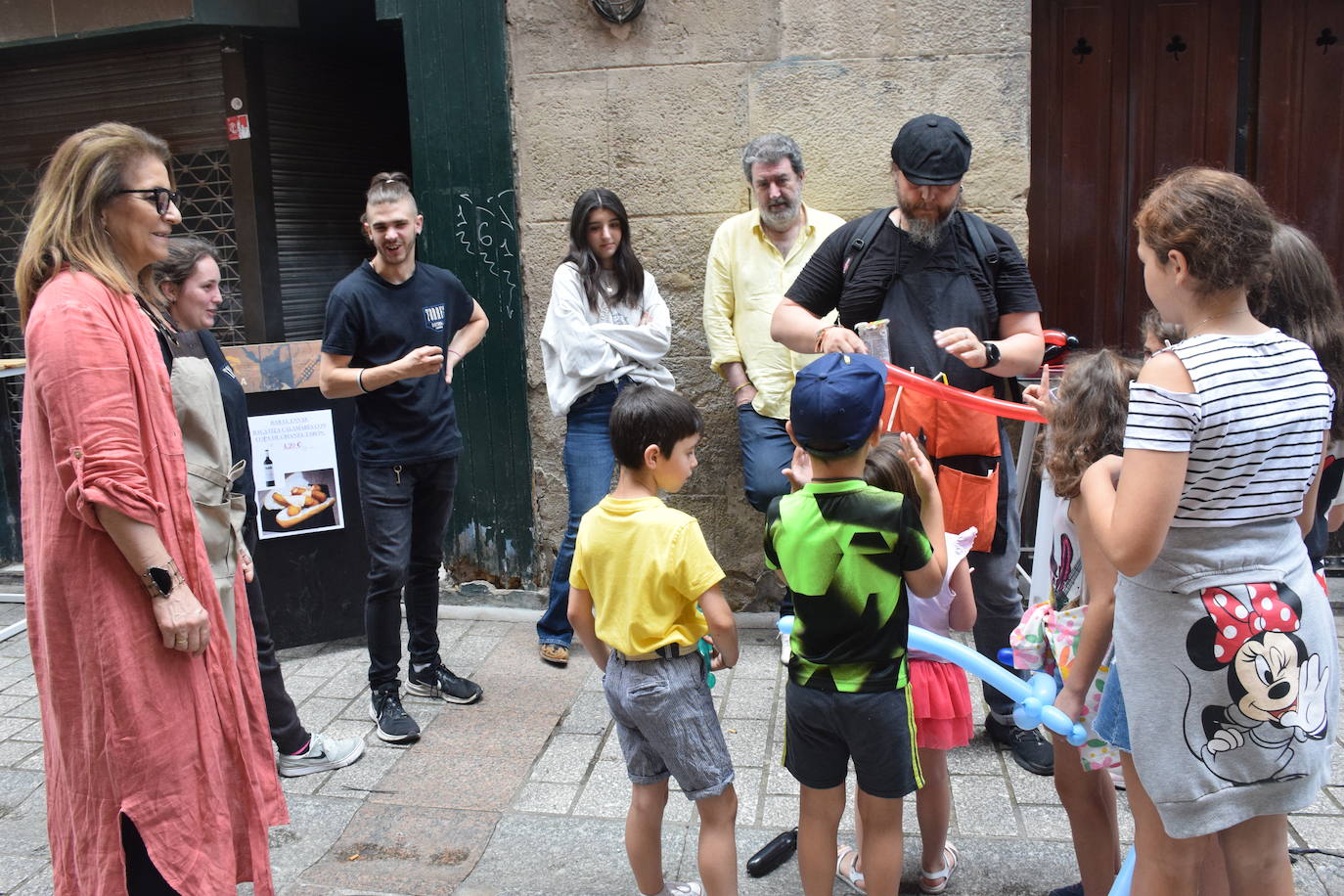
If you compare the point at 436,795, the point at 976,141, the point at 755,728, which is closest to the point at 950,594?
the point at 755,728

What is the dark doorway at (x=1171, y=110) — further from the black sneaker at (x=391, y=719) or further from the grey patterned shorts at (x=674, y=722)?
the black sneaker at (x=391, y=719)

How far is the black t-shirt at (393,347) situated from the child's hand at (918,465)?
6.96 feet

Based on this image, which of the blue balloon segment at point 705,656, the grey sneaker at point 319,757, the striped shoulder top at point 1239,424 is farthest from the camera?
the grey sneaker at point 319,757

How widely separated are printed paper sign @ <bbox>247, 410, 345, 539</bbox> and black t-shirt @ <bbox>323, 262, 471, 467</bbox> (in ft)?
2.73

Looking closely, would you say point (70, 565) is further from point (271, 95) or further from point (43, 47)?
point (43, 47)

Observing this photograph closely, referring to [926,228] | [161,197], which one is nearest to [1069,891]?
[926,228]

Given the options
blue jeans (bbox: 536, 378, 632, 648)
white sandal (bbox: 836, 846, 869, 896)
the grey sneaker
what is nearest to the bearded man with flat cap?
white sandal (bbox: 836, 846, 869, 896)

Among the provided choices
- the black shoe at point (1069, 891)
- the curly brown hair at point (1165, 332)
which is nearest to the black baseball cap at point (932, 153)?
the curly brown hair at point (1165, 332)

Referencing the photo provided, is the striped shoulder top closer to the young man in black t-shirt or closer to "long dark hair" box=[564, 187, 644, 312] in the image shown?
the young man in black t-shirt

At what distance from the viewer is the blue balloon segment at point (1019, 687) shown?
7.62 feet

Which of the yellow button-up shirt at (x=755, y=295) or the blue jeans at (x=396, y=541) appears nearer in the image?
the blue jeans at (x=396, y=541)

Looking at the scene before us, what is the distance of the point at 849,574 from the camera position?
2.39 meters

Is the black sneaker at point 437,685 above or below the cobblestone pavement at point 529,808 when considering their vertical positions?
above

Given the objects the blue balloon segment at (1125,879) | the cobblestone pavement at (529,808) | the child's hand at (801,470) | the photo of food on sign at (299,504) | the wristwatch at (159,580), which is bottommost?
the cobblestone pavement at (529,808)
